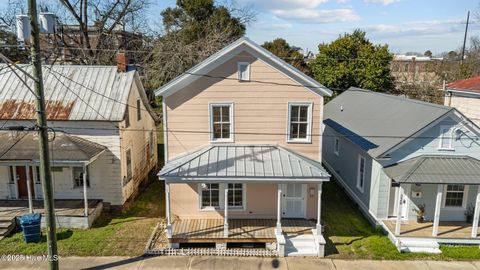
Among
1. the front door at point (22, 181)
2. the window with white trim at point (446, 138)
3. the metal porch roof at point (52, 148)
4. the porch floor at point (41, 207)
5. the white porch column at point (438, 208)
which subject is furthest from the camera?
the front door at point (22, 181)

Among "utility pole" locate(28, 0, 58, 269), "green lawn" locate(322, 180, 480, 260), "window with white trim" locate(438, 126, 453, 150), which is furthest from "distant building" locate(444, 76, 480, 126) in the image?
"utility pole" locate(28, 0, 58, 269)

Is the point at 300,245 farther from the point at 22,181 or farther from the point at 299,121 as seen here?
the point at 22,181

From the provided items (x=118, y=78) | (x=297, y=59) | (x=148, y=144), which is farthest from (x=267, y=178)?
(x=297, y=59)

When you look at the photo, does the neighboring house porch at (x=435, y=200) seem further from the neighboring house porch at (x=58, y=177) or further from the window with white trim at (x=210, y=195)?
the neighboring house porch at (x=58, y=177)

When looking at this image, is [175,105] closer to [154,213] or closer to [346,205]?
[154,213]

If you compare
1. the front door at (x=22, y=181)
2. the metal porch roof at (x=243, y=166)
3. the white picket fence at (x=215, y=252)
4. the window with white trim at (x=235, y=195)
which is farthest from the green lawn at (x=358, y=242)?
the front door at (x=22, y=181)

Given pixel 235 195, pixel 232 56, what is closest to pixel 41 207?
pixel 235 195
